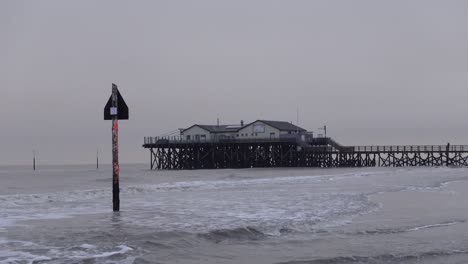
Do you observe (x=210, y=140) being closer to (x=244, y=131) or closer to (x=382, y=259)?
(x=244, y=131)

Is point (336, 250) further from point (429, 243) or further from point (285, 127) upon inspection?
point (285, 127)

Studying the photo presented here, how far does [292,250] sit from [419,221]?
18.3 feet

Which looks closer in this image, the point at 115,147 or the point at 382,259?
the point at 382,259

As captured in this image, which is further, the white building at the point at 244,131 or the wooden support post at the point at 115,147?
the white building at the point at 244,131

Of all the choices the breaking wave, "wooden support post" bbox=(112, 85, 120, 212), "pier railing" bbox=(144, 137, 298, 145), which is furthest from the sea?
"pier railing" bbox=(144, 137, 298, 145)

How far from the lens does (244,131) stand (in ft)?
240

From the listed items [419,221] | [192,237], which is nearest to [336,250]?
[192,237]

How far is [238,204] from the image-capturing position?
64.7ft

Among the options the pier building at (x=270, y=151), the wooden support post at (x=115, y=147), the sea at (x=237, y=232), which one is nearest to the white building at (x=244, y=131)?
the pier building at (x=270, y=151)

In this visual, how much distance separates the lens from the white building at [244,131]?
234 ft

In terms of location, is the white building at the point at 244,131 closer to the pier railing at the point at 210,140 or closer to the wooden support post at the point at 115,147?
the pier railing at the point at 210,140

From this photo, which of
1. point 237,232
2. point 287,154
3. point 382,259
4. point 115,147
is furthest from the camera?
point 287,154

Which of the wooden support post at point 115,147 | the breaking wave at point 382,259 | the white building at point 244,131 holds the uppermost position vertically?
the white building at point 244,131

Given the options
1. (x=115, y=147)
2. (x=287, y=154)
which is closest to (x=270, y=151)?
(x=287, y=154)
